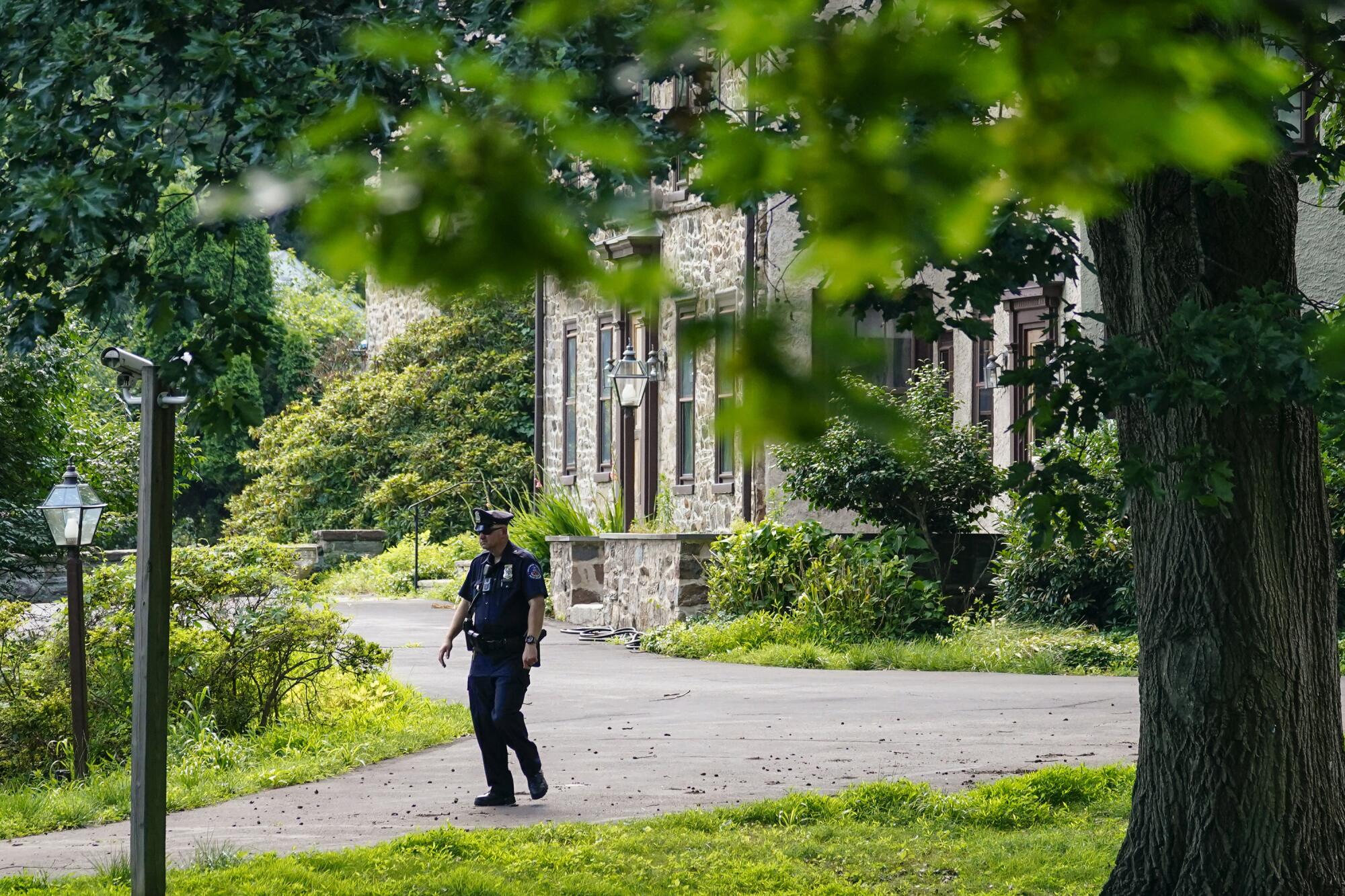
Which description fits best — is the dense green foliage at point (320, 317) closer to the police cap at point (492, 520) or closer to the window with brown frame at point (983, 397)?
the window with brown frame at point (983, 397)

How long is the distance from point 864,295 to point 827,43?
11.6 feet

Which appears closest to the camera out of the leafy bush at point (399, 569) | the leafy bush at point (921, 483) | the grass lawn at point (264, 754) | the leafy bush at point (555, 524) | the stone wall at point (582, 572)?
the grass lawn at point (264, 754)

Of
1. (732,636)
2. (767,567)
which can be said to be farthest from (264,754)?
(767,567)

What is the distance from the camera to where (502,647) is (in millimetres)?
9164

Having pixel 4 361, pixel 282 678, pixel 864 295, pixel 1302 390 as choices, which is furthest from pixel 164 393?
pixel 4 361

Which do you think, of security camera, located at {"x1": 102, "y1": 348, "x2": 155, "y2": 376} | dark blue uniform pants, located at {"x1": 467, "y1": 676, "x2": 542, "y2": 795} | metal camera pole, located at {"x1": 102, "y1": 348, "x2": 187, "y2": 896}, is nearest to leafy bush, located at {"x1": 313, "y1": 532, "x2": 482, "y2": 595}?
dark blue uniform pants, located at {"x1": 467, "y1": 676, "x2": 542, "y2": 795}

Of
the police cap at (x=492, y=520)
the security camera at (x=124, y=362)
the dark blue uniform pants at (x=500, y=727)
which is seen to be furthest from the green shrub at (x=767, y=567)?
the security camera at (x=124, y=362)

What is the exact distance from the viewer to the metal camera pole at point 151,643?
6.21 metres

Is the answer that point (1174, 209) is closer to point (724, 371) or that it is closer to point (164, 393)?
point (164, 393)

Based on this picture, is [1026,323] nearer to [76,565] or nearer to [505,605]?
[505,605]

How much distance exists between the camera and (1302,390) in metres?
5.05

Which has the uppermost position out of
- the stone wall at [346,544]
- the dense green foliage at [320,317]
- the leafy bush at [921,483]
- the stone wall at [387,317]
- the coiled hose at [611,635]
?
the dense green foliage at [320,317]

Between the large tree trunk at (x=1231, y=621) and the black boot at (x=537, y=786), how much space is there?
3619 mm

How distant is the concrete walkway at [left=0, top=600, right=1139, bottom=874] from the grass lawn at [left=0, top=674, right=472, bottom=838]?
22cm
